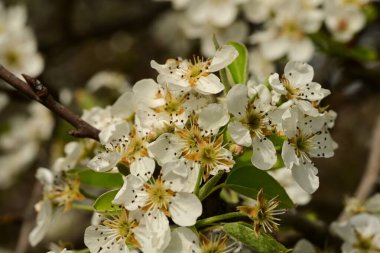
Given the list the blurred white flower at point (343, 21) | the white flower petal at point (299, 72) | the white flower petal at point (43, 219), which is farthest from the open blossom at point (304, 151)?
the blurred white flower at point (343, 21)

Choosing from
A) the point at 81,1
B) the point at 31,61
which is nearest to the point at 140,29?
the point at 81,1

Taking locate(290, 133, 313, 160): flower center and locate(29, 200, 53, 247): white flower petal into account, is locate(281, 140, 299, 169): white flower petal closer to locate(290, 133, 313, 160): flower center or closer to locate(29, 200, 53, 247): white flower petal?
locate(290, 133, 313, 160): flower center

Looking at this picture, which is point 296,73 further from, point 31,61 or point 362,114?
point 362,114

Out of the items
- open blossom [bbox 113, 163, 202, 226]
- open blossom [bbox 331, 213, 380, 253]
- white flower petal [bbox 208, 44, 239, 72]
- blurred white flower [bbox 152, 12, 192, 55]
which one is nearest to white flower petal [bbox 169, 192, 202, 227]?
open blossom [bbox 113, 163, 202, 226]

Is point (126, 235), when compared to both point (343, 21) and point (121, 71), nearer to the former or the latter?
point (343, 21)

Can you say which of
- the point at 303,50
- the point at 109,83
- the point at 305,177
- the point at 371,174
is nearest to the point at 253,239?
the point at 305,177
